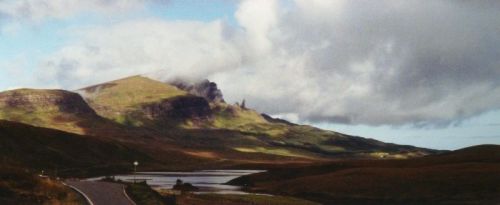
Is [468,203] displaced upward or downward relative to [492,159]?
downward

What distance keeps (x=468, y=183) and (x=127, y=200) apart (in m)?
65.2

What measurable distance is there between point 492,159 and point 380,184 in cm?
3959

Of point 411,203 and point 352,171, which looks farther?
point 352,171

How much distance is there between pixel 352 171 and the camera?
427ft

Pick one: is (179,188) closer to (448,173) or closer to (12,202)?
(448,173)

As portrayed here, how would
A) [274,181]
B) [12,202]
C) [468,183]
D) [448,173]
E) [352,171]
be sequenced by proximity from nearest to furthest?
[12,202] → [468,183] → [448,173] → [352,171] → [274,181]

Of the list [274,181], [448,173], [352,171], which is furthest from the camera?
[274,181]

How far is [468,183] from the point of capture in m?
107

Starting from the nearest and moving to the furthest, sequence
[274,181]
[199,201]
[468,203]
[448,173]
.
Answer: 1. [199,201]
2. [468,203]
3. [448,173]
4. [274,181]

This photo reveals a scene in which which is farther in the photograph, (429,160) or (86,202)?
(429,160)

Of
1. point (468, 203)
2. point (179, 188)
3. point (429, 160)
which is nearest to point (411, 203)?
point (468, 203)

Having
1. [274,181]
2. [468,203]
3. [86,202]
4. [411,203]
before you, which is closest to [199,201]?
[86,202]

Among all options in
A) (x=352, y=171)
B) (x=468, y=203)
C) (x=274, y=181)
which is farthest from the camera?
(x=274, y=181)

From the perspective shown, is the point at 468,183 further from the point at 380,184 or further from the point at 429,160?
the point at 429,160
